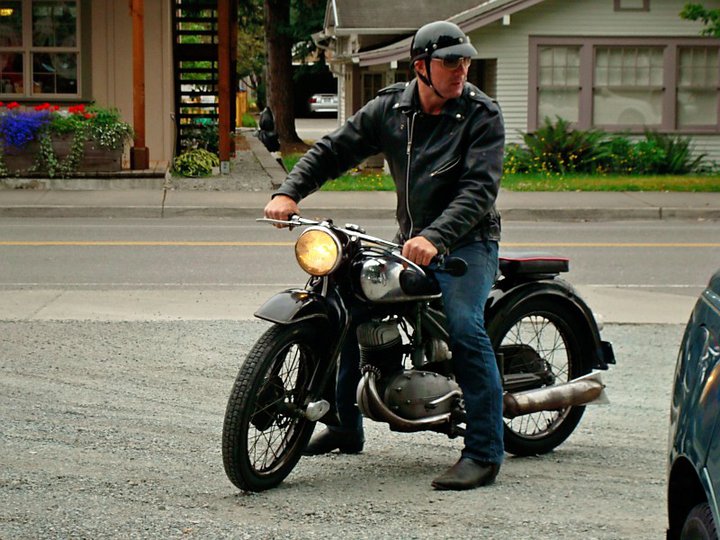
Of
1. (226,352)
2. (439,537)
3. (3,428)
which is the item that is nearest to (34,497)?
(3,428)

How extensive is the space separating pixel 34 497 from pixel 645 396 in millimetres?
3537

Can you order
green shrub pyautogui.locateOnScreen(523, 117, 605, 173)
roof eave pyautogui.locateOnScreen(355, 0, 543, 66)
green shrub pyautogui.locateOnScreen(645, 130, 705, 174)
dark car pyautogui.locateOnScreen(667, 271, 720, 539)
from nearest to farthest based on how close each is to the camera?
dark car pyautogui.locateOnScreen(667, 271, 720, 539) → green shrub pyautogui.locateOnScreen(523, 117, 605, 173) → green shrub pyautogui.locateOnScreen(645, 130, 705, 174) → roof eave pyautogui.locateOnScreen(355, 0, 543, 66)

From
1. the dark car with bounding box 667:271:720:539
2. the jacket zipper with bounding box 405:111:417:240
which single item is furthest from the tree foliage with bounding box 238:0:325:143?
the dark car with bounding box 667:271:720:539

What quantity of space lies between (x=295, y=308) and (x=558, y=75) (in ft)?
69.6

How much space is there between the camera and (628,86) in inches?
1004

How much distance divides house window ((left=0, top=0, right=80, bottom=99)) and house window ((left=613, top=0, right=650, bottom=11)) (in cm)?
1027

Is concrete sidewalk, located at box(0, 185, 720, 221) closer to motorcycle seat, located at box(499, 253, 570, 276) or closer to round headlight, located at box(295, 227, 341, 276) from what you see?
motorcycle seat, located at box(499, 253, 570, 276)

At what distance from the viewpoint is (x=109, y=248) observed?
1422 centimetres

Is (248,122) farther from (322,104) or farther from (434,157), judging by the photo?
(434,157)

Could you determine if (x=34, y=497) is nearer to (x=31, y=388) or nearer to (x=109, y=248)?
(x=31, y=388)

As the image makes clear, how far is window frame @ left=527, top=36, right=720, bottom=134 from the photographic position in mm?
25328

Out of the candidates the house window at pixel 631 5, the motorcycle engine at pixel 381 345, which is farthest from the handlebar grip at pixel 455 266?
the house window at pixel 631 5

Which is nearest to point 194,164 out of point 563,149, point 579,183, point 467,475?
point 579,183

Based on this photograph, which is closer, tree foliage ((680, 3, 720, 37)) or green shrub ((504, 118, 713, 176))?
tree foliage ((680, 3, 720, 37))
